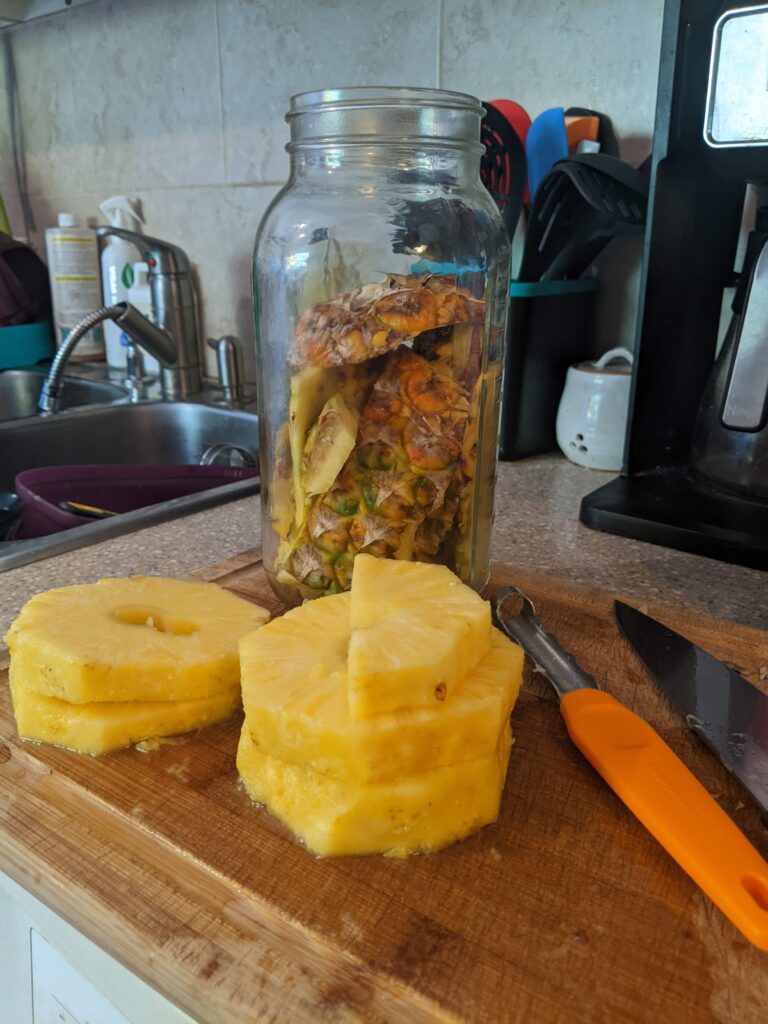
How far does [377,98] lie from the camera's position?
0.54 m

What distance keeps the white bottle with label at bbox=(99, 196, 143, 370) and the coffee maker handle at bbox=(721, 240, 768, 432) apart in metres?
1.27

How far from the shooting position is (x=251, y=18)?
1.38m

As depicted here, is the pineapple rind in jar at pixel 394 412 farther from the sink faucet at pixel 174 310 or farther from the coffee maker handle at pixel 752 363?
the sink faucet at pixel 174 310

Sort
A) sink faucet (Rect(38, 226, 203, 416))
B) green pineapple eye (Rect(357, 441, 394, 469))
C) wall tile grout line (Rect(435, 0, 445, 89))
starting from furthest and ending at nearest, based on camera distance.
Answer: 1. sink faucet (Rect(38, 226, 203, 416))
2. wall tile grout line (Rect(435, 0, 445, 89))
3. green pineapple eye (Rect(357, 441, 394, 469))

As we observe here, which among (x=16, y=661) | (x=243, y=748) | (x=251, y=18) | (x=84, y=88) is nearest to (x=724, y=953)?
(x=243, y=748)

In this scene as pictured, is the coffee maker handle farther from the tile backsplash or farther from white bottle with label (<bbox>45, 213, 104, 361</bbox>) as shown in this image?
white bottle with label (<bbox>45, 213, 104, 361</bbox>)

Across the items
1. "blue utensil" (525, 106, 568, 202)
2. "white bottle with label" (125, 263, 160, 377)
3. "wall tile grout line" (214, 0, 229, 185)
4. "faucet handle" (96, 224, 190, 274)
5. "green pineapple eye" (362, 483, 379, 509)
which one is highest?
"wall tile grout line" (214, 0, 229, 185)

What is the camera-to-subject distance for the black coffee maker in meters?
0.74

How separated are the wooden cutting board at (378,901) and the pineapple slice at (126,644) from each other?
4cm

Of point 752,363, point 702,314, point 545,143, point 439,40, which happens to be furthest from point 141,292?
point 752,363

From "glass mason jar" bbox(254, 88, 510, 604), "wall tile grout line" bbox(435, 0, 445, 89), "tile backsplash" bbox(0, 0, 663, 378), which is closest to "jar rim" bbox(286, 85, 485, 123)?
"glass mason jar" bbox(254, 88, 510, 604)

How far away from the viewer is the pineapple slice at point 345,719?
0.40 m

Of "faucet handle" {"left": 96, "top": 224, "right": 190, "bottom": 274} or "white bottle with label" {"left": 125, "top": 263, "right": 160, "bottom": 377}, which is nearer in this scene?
"faucet handle" {"left": 96, "top": 224, "right": 190, "bottom": 274}

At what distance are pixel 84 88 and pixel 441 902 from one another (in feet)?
6.23
